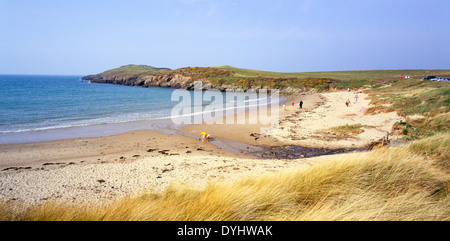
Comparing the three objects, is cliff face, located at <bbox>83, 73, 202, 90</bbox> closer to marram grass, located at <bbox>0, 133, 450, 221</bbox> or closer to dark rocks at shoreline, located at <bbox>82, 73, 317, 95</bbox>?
dark rocks at shoreline, located at <bbox>82, 73, 317, 95</bbox>

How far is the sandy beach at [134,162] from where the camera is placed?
298 inches

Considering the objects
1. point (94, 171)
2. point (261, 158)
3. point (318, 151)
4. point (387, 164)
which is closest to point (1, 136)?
point (94, 171)

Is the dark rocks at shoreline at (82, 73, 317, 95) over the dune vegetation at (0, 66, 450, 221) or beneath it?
over

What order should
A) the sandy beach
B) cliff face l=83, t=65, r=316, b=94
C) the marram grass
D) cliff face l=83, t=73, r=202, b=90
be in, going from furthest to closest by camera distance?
1. cliff face l=83, t=73, r=202, b=90
2. cliff face l=83, t=65, r=316, b=94
3. the sandy beach
4. the marram grass

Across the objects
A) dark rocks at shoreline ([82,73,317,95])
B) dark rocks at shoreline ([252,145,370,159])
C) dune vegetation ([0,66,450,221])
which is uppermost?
dark rocks at shoreline ([82,73,317,95])

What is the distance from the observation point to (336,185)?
414 cm

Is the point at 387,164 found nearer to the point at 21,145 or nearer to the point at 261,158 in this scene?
the point at 261,158

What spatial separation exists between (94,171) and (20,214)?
21.5 ft

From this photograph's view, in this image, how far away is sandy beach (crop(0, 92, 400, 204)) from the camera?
7574 mm

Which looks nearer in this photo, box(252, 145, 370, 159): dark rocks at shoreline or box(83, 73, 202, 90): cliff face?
box(252, 145, 370, 159): dark rocks at shoreline

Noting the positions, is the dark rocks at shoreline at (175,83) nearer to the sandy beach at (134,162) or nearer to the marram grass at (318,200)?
the sandy beach at (134,162)

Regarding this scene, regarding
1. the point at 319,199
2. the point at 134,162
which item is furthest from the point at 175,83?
the point at 319,199

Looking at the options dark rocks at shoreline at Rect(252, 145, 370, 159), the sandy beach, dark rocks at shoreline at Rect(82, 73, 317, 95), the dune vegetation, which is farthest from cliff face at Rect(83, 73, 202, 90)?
the dune vegetation
